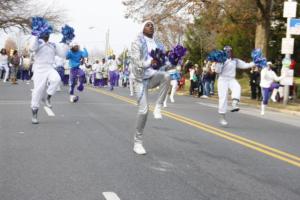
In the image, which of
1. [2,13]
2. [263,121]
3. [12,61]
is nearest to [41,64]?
[263,121]

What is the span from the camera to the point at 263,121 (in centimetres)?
1631

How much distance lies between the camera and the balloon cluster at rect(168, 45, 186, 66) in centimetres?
936

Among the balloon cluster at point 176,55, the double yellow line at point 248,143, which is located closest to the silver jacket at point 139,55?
the balloon cluster at point 176,55

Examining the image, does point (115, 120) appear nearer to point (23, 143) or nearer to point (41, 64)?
point (41, 64)

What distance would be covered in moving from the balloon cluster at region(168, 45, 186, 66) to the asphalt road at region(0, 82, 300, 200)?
4.60 feet

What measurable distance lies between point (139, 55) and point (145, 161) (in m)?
1.63

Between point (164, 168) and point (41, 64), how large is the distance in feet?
18.4

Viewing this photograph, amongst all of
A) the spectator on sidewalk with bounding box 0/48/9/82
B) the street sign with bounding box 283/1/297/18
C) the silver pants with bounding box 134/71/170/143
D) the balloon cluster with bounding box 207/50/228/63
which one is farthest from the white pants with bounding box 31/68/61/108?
the spectator on sidewalk with bounding box 0/48/9/82

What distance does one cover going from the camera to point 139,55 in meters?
8.84

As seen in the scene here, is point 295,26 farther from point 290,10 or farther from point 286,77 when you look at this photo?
point 286,77

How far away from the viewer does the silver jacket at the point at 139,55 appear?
28.9ft

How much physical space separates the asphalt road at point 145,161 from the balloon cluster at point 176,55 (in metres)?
1.40

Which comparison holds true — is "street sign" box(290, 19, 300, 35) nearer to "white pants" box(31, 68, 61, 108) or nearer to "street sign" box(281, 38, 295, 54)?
"street sign" box(281, 38, 295, 54)

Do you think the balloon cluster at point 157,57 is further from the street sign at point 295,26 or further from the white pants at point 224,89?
the street sign at point 295,26
